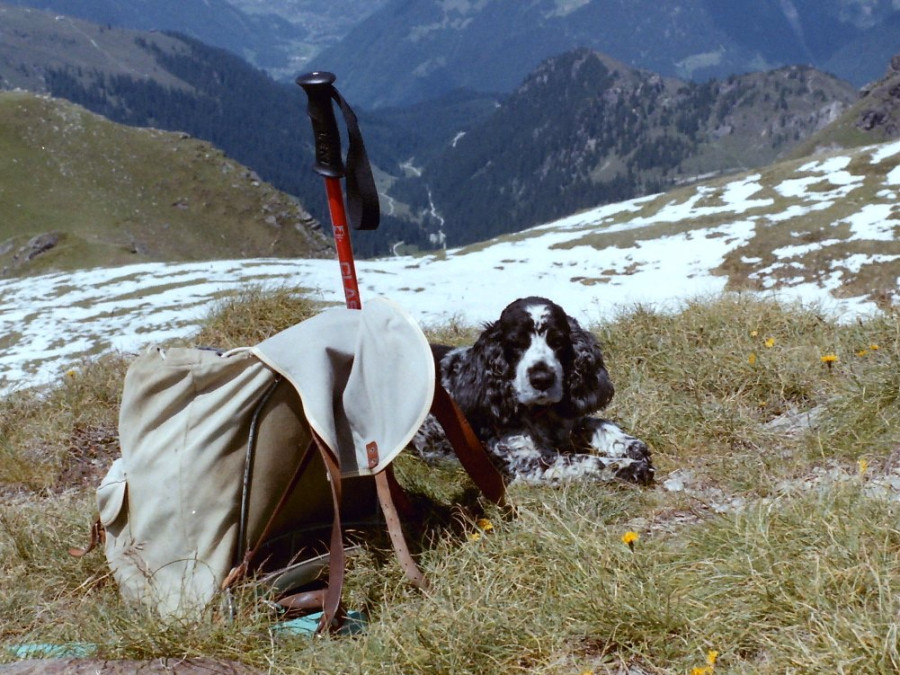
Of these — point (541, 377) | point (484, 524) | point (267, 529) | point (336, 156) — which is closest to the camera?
point (267, 529)

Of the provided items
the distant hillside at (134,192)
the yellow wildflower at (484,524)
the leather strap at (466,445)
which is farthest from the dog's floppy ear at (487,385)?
the distant hillside at (134,192)

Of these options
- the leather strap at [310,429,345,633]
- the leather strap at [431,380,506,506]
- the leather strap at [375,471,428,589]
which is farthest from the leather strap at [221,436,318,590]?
the leather strap at [431,380,506,506]

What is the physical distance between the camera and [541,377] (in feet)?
15.9

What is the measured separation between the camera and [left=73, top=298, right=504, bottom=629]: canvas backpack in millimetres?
3588

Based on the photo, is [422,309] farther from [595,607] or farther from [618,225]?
[618,225]

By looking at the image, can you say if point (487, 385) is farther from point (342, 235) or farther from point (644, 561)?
point (644, 561)

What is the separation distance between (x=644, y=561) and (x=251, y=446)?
1933 mm

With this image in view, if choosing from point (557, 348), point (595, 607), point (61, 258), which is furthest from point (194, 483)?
point (61, 258)

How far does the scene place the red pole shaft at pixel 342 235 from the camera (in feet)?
14.9

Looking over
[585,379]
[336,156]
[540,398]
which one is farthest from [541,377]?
[336,156]

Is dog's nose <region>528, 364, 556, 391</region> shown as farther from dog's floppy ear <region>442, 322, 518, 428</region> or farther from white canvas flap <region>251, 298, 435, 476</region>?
white canvas flap <region>251, 298, 435, 476</region>

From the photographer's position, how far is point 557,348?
16.7 ft

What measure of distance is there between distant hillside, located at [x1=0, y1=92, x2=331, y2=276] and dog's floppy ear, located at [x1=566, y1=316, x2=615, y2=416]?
12840cm

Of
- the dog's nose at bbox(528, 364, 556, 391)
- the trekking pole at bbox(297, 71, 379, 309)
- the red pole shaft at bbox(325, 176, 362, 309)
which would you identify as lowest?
the dog's nose at bbox(528, 364, 556, 391)
